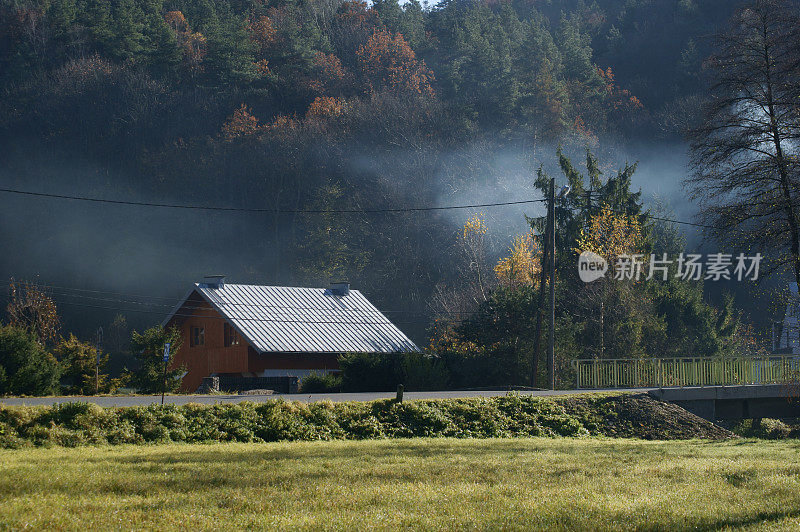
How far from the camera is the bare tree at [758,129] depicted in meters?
23.4

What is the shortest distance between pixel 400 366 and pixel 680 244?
110ft

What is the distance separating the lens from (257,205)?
238 feet

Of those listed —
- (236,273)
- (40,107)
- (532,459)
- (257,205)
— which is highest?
(40,107)

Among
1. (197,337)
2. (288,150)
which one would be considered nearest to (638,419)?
(197,337)

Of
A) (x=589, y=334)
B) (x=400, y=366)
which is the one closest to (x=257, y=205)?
(x=589, y=334)

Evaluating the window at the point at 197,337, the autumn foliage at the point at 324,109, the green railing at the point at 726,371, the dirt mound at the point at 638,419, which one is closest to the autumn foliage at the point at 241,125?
the autumn foliage at the point at 324,109

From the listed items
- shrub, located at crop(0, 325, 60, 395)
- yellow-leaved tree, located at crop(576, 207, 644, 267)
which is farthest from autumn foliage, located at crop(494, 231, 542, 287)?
shrub, located at crop(0, 325, 60, 395)

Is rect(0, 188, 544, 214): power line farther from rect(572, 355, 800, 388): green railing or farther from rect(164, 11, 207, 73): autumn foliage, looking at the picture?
rect(572, 355, 800, 388): green railing

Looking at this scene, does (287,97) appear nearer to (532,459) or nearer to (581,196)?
(581,196)

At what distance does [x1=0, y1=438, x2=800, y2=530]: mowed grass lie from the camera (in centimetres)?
927

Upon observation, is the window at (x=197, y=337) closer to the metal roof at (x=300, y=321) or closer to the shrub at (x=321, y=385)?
the metal roof at (x=300, y=321)

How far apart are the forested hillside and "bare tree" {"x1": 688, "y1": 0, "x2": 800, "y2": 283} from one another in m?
42.4

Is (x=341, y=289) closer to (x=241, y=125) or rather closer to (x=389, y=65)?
(x=241, y=125)

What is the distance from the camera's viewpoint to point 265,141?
234ft
